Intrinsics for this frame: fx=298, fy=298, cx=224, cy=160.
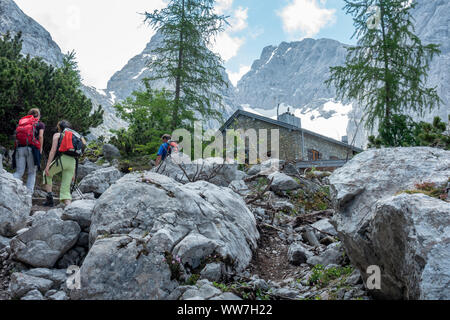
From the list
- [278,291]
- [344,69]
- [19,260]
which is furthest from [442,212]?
[344,69]

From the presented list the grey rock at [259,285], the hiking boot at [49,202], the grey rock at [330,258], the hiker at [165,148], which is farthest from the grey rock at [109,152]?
the grey rock at [259,285]

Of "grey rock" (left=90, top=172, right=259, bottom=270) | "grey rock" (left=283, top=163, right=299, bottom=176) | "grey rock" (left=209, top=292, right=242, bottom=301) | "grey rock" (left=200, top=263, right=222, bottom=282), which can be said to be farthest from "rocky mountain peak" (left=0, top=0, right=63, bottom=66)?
"grey rock" (left=209, top=292, right=242, bottom=301)

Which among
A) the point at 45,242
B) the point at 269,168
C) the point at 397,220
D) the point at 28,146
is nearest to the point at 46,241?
the point at 45,242

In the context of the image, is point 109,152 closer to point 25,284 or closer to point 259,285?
point 25,284

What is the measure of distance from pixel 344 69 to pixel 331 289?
14.2 metres

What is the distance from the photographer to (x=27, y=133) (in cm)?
751

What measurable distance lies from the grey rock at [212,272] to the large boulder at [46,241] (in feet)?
7.23

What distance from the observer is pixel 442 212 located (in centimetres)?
228

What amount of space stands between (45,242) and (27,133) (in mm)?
4292

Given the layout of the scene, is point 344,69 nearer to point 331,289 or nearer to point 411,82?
point 411,82

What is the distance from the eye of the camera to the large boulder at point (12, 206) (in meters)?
5.24

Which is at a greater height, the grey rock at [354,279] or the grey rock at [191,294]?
the grey rock at [354,279]

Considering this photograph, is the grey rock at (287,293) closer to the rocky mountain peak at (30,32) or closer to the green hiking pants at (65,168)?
the green hiking pants at (65,168)

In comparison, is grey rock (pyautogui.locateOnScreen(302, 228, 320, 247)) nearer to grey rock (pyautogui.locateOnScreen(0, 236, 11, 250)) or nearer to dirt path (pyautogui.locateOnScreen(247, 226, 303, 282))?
dirt path (pyautogui.locateOnScreen(247, 226, 303, 282))
